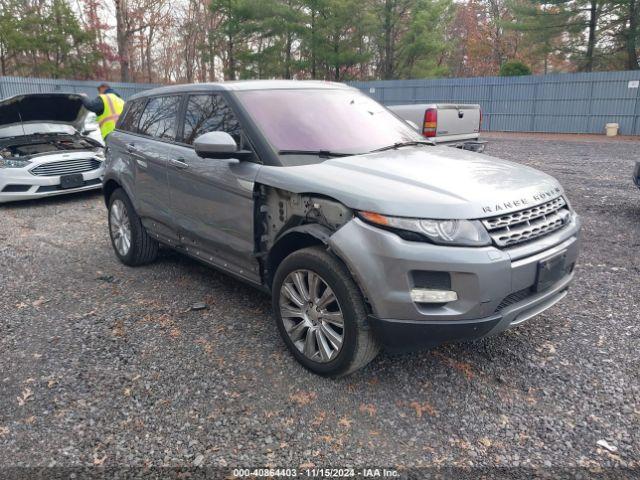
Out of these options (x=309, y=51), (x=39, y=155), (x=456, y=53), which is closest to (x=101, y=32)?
(x=309, y=51)

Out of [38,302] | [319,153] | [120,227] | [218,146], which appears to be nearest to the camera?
[218,146]

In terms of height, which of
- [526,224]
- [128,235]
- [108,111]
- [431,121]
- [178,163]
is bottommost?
[128,235]

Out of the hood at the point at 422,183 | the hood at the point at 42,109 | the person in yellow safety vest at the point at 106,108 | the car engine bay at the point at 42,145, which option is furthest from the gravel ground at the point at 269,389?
the person in yellow safety vest at the point at 106,108

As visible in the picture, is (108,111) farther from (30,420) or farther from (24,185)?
(30,420)

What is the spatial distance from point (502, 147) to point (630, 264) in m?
11.2

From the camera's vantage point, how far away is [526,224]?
2.85 metres

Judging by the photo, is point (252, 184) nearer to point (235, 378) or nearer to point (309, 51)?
point (235, 378)

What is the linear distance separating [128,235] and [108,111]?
516cm

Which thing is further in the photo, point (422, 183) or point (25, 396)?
point (25, 396)

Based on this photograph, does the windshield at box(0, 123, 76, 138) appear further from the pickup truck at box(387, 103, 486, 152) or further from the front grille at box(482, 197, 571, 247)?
the front grille at box(482, 197, 571, 247)

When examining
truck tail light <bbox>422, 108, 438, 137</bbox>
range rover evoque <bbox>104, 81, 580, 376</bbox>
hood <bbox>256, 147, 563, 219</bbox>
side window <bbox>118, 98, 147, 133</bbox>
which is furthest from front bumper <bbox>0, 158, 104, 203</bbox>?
truck tail light <bbox>422, 108, 438, 137</bbox>

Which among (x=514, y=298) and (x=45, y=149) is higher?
(x=45, y=149)

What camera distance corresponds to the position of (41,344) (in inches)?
143

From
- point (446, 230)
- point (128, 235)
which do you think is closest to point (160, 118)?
point (128, 235)
